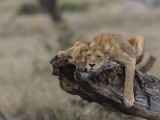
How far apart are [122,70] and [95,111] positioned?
294 centimetres

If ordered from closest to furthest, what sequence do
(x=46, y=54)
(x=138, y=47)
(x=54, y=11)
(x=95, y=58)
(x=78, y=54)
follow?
(x=95, y=58)
(x=78, y=54)
(x=138, y=47)
(x=46, y=54)
(x=54, y=11)

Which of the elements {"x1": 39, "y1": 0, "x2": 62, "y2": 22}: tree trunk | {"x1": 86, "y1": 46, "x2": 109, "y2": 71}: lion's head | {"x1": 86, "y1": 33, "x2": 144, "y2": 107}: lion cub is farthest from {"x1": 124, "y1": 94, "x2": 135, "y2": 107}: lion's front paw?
{"x1": 39, "y1": 0, "x2": 62, "y2": 22}: tree trunk

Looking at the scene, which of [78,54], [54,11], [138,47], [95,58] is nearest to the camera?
[95,58]

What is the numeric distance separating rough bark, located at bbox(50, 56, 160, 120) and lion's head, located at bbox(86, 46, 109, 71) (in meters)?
0.05

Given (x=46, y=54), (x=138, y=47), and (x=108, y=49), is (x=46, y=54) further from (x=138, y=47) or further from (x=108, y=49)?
(x=108, y=49)

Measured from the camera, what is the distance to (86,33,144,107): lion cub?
4730mm

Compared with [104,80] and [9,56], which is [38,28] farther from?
[104,80]

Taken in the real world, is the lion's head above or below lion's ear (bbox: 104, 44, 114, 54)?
below

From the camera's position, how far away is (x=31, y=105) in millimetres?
8789

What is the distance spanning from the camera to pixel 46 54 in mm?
17469

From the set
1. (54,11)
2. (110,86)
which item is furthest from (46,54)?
(110,86)

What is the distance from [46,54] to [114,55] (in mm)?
12621

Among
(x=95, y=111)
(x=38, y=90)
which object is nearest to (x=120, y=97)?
(x=95, y=111)

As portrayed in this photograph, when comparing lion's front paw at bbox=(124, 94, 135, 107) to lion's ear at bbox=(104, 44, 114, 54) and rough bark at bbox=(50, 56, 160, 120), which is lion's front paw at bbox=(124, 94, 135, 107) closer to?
rough bark at bbox=(50, 56, 160, 120)
